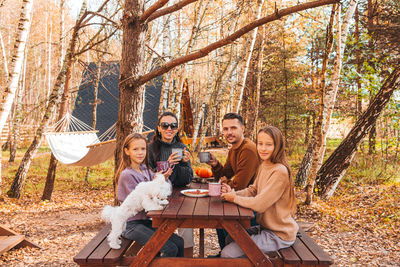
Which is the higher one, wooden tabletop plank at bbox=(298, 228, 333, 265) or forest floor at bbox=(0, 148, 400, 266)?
wooden tabletop plank at bbox=(298, 228, 333, 265)

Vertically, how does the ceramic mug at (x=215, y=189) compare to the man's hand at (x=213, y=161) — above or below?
below

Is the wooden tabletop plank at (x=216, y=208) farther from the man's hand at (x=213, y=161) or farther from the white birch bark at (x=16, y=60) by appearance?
the white birch bark at (x=16, y=60)

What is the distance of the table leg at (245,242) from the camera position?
1889mm

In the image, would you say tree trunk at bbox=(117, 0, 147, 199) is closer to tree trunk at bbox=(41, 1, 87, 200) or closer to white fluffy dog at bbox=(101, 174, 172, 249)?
white fluffy dog at bbox=(101, 174, 172, 249)

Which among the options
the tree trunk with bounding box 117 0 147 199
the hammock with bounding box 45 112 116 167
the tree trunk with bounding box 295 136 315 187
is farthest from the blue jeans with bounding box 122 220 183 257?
the tree trunk with bounding box 295 136 315 187

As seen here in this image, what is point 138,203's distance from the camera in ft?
6.70

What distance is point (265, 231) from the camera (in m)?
2.04

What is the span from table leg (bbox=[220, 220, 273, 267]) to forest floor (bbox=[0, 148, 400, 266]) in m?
1.20

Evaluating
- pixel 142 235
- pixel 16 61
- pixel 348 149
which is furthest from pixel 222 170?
pixel 348 149

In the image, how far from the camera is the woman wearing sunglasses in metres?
2.65

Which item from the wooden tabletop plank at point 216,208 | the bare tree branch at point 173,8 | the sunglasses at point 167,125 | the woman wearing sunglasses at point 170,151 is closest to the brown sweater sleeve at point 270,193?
the wooden tabletop plank at point 216,208

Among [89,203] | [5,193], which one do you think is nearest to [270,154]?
[89,203]

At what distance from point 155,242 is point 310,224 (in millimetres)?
1699

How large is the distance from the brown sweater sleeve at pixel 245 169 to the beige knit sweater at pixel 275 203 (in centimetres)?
48
